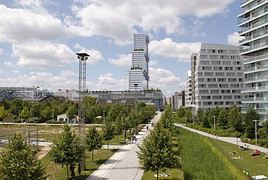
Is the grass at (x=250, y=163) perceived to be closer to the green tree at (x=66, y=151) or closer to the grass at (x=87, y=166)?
the grass at (x=87, y=166)

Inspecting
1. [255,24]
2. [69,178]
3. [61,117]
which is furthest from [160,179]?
[61,117]

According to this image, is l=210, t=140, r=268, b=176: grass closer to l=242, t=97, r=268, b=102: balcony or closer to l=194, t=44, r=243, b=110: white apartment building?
l=242, t=97, r=268, b=102: balcony

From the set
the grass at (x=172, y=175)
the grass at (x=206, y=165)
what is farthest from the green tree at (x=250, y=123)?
the grass at (x=172, y=175)

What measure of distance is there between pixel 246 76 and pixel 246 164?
146ft

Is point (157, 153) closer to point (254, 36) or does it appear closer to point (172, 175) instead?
point (172, 175)

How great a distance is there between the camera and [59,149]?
30984 millimetres

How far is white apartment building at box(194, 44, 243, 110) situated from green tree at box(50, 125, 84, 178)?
317 ft

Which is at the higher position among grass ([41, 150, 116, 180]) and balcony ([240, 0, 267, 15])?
balcony ([240, 0, 267, 15])

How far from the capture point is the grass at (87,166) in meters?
33.5

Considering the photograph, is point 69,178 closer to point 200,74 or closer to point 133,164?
point 133,164

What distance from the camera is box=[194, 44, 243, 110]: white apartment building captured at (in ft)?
407

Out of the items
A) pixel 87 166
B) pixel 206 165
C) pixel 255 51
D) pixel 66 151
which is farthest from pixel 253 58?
pixel 66 151

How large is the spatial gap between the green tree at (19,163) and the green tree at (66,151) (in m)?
6.55

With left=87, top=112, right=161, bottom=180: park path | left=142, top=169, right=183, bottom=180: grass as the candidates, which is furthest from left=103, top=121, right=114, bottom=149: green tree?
left=142, top=169, right=183, bottom=180: grass
